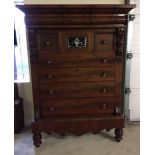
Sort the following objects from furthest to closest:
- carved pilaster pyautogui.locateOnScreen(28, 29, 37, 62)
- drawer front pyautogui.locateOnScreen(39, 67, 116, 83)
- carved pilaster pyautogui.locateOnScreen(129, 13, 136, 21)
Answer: carved pilaster pyautogui.locateOnScreen(129, 13, 136, 21)
drawer front pyautogui.locateOnScreen(39, 67, 116, 83)
carved pilaster pyautogui.locateOnScreen(28, 29, 37, 62)

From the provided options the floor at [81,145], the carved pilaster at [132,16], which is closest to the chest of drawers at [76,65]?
the floor at [81,145]

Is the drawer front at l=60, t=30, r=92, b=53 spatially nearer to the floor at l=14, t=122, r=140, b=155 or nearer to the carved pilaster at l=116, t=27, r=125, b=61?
the carved pilaster at l=116, t=27, r=125, b=61

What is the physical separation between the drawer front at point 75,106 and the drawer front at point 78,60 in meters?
0.37

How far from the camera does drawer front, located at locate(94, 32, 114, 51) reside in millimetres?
1854

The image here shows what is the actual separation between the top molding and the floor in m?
1.37

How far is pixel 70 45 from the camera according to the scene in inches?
72.8

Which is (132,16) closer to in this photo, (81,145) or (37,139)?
(81,145)

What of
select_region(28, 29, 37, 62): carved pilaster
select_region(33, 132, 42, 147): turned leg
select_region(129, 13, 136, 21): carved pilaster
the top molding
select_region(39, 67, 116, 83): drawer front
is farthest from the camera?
select_region(129, 13, 136, 21): carved pilaster

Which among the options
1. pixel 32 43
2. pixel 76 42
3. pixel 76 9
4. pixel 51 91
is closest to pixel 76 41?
pixel 76 42

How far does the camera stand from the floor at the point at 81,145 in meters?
1.97

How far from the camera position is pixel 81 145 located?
6.85ft

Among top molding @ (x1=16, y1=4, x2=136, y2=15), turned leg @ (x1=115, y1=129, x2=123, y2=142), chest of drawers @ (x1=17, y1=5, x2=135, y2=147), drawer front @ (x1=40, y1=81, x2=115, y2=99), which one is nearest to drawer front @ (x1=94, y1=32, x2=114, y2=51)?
chest of drawers @ (x1=17, y1=5, x2=135, y2=147)

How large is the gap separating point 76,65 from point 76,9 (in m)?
0.52
